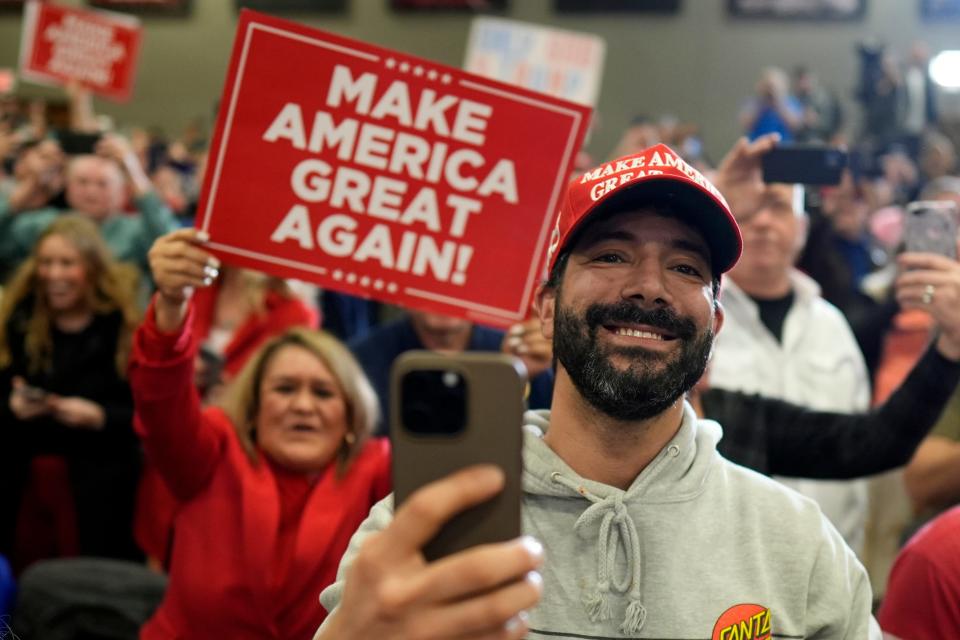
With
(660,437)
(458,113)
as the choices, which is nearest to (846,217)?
(458,113)

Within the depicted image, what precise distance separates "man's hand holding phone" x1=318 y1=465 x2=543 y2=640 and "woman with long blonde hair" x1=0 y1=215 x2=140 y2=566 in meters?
3.24

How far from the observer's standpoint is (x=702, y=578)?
1529 millimetres

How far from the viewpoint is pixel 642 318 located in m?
1.61

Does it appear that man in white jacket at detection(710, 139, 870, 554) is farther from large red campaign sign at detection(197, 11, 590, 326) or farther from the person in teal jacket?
the person in teal jacket

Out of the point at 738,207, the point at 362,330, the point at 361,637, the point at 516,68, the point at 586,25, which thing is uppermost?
the point at 586,25

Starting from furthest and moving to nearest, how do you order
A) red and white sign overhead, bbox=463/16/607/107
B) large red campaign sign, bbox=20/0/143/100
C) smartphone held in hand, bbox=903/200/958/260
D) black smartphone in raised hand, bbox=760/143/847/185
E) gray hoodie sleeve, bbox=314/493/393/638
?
1. red and white sign overhead, bbox=463/16/607/107
2. large red campaign sign, bbox=20/0/143/100
3. black smartphone in raised hand, bbox=760/143/847/185
4. smartphone held in hand, bbox=903/200/958/260
5. gray hoodie sleeve, bbox=314/493/393/638

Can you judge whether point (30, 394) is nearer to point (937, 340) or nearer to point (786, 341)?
point (786, 341)

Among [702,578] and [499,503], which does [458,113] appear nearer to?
[702,578]

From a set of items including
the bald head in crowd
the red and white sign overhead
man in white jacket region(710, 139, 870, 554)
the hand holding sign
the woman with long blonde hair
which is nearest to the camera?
the hand holding sign

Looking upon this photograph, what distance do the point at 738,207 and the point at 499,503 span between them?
2.28 meters

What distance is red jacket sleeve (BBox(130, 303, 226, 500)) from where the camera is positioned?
2.32m

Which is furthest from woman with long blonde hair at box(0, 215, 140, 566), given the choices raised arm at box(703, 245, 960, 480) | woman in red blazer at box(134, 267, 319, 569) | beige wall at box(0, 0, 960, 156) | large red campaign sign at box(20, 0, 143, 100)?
beige wall at box(0, 0, 960, 156)

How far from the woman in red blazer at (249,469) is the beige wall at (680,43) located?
1113 cm

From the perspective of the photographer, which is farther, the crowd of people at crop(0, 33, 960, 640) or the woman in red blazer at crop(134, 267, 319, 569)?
A: the woman in red blazer at crop(134, 267, 319, 569)
